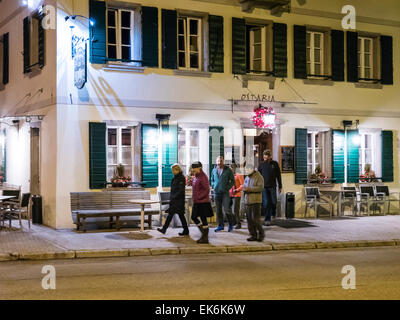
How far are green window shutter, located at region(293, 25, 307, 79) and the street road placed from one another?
7451 mm

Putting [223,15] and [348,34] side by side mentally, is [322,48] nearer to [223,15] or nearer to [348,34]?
[348,34]

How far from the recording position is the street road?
297 inches

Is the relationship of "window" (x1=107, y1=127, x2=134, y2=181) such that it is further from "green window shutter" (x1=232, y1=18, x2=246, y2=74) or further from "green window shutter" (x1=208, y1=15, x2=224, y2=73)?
"green window shutter" (x1=232, y1=18, x2=246, y2=74)

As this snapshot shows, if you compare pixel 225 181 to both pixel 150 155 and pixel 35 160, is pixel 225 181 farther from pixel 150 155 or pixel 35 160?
pixel 35 160

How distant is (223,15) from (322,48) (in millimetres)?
3794

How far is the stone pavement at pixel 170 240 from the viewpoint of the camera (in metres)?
11.3

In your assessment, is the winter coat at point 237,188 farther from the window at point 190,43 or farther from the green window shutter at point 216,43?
the window at point 190,43

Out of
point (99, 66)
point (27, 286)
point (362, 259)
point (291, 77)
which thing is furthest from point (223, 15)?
point (27, 286)

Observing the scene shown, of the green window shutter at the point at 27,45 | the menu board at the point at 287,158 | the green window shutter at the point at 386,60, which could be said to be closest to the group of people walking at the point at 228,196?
the menu board at the point at 287,158

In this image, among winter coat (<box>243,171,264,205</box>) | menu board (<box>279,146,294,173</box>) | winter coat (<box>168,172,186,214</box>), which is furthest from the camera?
menu board (<box>279,146,294,173</box>)

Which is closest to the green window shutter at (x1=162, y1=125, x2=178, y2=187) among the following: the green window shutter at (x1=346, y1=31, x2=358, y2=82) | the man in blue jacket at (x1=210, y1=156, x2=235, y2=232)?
the man in blue jacket at (x1=210, y1=156, x2=235, y2=232)

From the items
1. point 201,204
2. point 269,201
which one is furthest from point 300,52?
point 201,204

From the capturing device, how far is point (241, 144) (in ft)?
55.6
